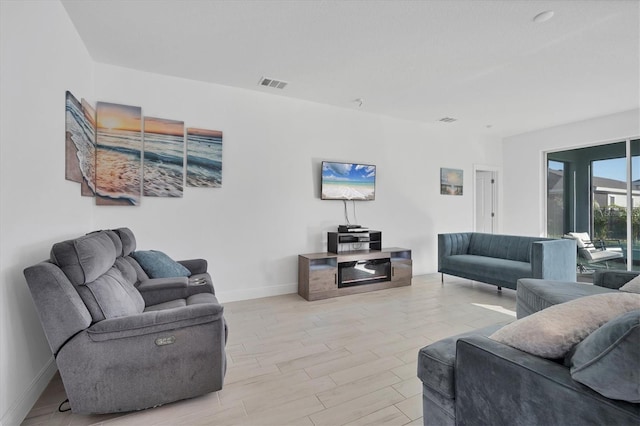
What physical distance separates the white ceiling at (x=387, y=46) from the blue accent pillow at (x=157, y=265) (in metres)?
2.10

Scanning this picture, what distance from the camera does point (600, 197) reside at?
536 cm

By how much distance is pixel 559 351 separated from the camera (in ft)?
3.48

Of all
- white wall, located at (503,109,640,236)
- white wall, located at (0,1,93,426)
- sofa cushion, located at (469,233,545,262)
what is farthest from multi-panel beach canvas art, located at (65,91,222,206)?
white wall, located at (503,109,640,236)

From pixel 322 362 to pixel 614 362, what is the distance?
75.2 inches

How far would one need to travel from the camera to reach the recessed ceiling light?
8.11ft

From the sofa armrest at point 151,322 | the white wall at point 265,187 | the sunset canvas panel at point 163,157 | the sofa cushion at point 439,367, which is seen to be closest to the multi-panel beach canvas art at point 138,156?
the sunset canvas panel at point 163,157

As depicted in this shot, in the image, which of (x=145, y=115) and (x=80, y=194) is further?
(x=145, y=115)

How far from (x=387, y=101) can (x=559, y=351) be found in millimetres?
4110

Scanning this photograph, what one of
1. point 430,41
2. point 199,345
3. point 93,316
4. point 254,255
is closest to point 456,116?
point 430,41

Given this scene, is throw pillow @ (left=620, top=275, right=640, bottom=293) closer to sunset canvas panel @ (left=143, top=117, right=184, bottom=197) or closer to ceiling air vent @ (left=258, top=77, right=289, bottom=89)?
ceiling air vent @ (left=258, top=77, right=289, bottom=89)

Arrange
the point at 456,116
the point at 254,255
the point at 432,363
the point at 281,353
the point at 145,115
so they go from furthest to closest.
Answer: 1. the point at 456,116
2. the point at 254,255
3. the point at 145,115
4. the point at 281,353
5. the point at 432,363

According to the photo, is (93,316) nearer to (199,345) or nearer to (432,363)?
(199,345)

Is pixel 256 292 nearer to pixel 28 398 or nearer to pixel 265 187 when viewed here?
pixel 265 187

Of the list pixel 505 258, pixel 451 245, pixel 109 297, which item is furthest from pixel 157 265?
pixel 505 258
